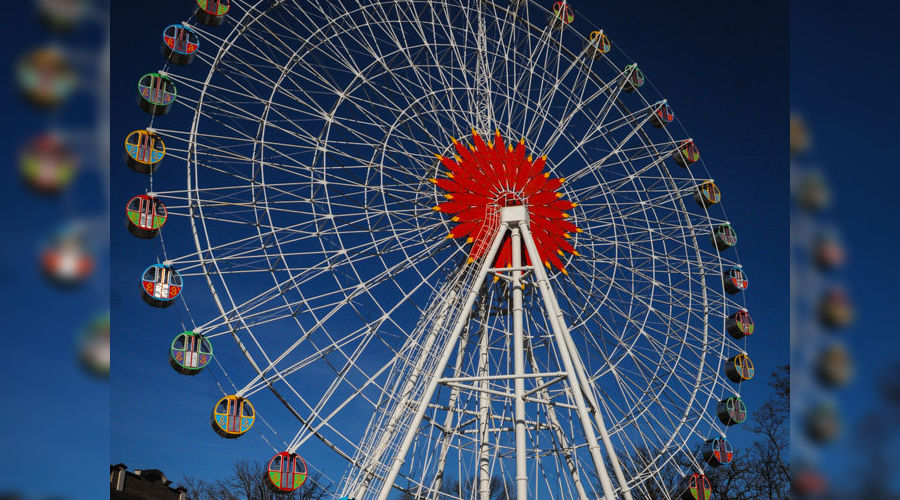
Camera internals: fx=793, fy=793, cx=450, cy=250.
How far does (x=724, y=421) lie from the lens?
22.1m

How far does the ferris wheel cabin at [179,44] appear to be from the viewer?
18.1 m

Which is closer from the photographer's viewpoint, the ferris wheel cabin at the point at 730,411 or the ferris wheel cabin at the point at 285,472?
the ferris wheel cabin at the point at 285,472

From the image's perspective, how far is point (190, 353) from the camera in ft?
53.7

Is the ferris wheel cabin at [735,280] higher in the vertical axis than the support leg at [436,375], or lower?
higher

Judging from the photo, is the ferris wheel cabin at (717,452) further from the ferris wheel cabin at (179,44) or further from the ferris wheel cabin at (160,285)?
the ferris wheel cabin at (179,44)

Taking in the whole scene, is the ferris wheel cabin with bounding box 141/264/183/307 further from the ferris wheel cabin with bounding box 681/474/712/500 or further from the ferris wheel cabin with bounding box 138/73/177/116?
the ferris wheel cabin with bounding box 681/474/712/500

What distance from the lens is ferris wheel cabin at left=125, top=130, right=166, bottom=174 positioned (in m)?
17.2

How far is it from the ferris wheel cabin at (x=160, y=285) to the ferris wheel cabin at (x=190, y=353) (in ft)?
3.12

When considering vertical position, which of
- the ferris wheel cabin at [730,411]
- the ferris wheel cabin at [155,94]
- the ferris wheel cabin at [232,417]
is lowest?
the ferris wheel cabin at [232,417]

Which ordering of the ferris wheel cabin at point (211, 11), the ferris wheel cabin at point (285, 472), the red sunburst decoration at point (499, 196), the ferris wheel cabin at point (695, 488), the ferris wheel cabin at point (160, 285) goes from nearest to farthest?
the ferris wheel cabin at point (285, 472)
the ferris wheel cabin at point (160, 285)
the ferris wheel cabin at point (211, 11)
the red sunburst decoration at point (499, 196)
the ferris wheel cabin at point (695, 488)
